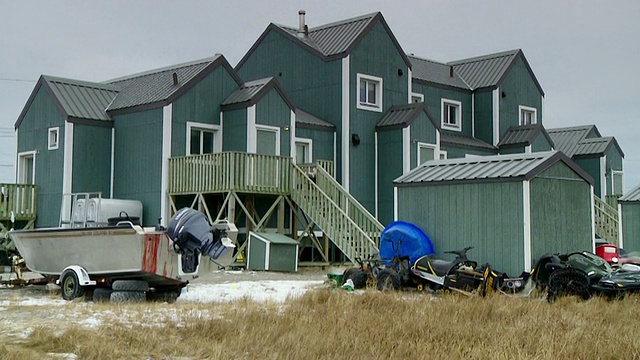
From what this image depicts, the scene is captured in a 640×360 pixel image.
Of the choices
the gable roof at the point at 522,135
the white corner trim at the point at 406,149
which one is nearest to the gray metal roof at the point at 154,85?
the white corner trim at the point at 406,149

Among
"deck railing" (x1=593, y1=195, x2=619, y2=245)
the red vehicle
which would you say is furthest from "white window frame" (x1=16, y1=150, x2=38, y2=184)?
"deck railing" (x1=593, y1=195, x2=619, y2=245)

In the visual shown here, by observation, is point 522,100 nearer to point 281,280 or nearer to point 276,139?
point 276,139

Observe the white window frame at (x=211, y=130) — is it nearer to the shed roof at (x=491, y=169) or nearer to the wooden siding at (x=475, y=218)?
the shed roof at (x=491, y=169)

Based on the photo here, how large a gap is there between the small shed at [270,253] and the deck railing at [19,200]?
7708mm

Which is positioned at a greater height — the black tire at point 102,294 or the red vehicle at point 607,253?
the red vehicle at point 607,253

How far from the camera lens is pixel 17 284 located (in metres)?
17.5

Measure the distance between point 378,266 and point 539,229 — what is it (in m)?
3.38

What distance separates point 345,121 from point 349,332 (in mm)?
17481

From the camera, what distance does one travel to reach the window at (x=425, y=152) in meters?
29.4

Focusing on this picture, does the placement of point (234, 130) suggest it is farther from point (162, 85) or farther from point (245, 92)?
point (162, 85)

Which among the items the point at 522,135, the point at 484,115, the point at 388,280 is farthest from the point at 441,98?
the point at 388,280

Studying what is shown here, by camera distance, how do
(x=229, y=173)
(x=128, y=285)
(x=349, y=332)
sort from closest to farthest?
(x=349, y=332) → (x=128, y=285) → (x=229, y=173)

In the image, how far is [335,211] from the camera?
2386 centimetres

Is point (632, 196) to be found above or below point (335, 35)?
below
